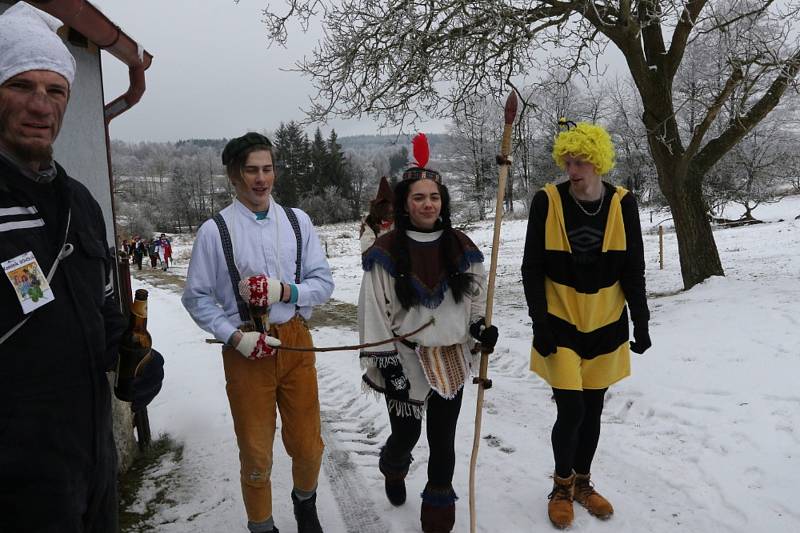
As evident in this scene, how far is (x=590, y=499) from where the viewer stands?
9.86 ft

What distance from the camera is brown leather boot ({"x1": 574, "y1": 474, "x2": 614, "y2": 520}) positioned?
294 cm

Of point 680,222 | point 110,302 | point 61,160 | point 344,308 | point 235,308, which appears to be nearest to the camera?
point 110,302

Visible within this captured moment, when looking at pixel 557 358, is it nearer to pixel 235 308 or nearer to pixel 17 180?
pixel 235 308

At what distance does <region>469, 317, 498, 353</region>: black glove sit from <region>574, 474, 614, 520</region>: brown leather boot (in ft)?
3.39

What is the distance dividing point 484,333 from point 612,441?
1.80m

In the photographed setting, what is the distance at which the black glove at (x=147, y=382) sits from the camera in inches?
68.9

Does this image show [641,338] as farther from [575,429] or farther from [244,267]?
[244,267]

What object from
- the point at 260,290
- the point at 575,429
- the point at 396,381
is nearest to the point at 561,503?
the point at 575,429

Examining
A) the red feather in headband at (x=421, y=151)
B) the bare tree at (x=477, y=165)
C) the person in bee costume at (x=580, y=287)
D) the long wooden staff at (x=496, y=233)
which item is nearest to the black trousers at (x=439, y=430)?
the long wooden staff at (x=496, y=233)

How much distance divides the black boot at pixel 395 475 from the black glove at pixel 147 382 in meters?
1.57

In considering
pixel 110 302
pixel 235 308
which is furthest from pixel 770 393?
pixel 110 302

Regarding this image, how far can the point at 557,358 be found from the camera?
2.90 m

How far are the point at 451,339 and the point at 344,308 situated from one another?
787 cm

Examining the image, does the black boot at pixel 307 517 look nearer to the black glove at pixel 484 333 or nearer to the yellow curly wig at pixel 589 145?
the black glove at pixel 484 333
